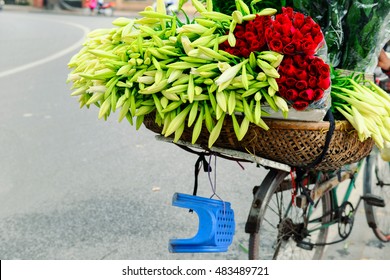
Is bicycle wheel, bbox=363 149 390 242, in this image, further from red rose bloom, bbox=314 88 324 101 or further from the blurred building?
the blurred building

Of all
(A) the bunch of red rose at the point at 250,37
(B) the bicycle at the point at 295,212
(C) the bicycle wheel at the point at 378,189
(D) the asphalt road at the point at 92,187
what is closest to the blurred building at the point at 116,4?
(D) the asphalt road at the point at 92,187

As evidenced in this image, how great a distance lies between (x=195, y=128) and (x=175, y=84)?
0.63 ft

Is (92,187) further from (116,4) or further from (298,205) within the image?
(116,4)

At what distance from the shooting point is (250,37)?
2.41 meters

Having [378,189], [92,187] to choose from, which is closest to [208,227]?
[378,189]

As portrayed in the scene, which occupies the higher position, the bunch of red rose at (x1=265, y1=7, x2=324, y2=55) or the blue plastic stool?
the bunch of red rose at (x1=265, y1=7, x2=324, y2=55)

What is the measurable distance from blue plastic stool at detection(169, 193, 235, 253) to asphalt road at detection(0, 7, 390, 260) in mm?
1343

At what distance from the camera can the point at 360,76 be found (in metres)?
2.79

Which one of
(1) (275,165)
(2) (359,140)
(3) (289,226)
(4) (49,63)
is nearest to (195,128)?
(1) (275,165)

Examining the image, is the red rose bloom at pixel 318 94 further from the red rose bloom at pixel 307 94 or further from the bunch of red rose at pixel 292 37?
the bunch of red rose at pixel 292 37

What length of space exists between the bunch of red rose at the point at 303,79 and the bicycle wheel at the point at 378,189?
1.88m

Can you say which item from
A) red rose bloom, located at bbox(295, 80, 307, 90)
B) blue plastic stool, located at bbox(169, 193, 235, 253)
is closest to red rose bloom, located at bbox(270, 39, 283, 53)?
red rose bloom, located at bbox(295, 80, 307, 90)

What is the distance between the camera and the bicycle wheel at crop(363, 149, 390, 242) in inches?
166

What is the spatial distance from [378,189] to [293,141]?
6.79 feet
